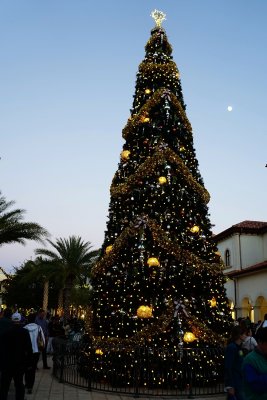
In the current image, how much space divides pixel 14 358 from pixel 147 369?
14.0 ft

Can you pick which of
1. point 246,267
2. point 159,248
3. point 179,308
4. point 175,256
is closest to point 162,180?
point 159,248

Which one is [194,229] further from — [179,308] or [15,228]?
[15,228]

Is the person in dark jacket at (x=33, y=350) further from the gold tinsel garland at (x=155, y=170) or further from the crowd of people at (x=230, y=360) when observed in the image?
the gold tinsel garland at (x=155, y=170)

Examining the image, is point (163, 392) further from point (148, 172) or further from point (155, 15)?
point (155, 15)

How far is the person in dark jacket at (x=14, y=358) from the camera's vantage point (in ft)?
22.9

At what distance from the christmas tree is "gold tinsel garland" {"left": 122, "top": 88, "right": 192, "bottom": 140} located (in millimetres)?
33

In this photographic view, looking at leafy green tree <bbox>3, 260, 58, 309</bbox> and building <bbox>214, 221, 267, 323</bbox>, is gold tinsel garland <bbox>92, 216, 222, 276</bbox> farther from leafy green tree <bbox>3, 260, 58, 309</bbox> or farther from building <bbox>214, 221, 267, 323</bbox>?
leafy green tree <bbox>3, 260, 58, 309</bbox>

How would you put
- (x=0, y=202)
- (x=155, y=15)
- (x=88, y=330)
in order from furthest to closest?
(x=0, y=202)
(x=155, y=15)
(x=88, y=330)

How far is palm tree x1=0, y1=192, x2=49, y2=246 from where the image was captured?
21312mm

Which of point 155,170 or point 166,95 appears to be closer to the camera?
point 155,170

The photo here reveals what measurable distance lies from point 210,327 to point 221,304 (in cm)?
85

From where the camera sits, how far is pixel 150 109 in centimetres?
1390

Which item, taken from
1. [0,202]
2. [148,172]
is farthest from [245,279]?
[148,172]

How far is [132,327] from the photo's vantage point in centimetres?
1132
